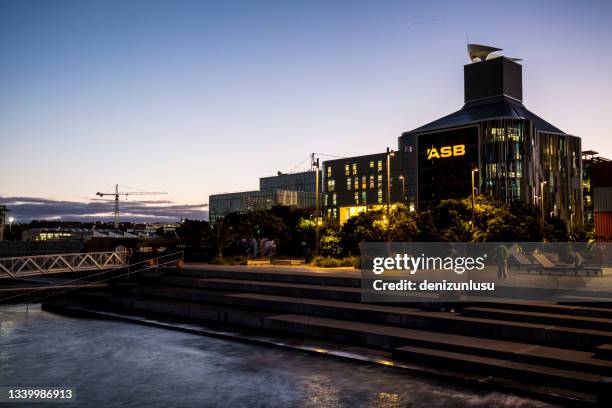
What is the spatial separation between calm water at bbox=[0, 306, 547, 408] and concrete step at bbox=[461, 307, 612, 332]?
364 cm

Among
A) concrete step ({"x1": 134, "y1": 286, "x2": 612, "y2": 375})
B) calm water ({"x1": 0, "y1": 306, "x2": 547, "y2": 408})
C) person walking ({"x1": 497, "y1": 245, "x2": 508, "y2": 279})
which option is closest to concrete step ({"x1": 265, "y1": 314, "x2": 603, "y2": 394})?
concrete step ({"x1": 134, "y1": 286, "x2": 612, "y2": 375})

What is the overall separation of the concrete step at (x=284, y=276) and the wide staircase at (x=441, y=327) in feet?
0.17

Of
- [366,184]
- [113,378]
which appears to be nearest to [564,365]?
[113,378]

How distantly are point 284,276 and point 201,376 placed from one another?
9633mm

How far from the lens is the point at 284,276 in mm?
19359

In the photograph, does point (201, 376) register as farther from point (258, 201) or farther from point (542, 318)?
point (258, 201)

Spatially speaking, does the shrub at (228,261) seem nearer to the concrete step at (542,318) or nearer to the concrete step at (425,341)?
the concrete step at (425,341)

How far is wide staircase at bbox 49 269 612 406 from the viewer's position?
29.5 ft

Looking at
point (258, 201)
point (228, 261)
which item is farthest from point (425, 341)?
point (258, 201)

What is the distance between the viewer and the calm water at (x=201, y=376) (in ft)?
27.2

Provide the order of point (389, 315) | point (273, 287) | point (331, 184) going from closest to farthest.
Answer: point (389, 315) < point (273, 287) < point (331, 184)

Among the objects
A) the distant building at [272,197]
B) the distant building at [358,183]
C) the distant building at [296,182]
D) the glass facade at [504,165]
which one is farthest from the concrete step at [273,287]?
the distant building at [296,182]

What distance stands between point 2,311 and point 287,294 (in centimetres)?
1106

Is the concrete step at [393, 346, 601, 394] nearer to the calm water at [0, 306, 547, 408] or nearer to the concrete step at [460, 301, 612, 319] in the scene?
the calm water at [0, 306, 547, 408]
